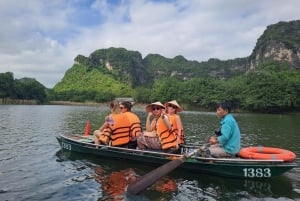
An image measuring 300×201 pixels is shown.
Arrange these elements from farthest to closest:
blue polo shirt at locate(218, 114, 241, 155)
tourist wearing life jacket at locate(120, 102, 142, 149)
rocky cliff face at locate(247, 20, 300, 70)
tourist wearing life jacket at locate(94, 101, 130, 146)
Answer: rocky cliff face at locate(247, 20, 300, 70)
tourist wearing life jacket at locate(120, 102, 142, 149)
tourist wearing life jacket at locate(94, 101, 130, 146)
blue polo shirt at locate(218, 114, 241, 155)

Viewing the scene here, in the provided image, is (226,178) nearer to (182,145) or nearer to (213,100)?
(182,145)

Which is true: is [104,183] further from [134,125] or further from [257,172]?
[257,172]

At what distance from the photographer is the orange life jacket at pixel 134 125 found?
46.4 ft

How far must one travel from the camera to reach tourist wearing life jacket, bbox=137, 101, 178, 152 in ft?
41.9

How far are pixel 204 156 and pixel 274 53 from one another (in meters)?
170

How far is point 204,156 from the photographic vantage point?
42.0ft

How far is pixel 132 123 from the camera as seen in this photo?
14.3m

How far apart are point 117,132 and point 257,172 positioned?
5955mm

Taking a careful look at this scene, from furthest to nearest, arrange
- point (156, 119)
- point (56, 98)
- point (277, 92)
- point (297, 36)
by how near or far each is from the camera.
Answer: point (297, 36)
point (56, 98)
point (277, 92)
point (156, 119)

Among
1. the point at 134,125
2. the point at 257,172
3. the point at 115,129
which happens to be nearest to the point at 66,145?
the point at 115,129

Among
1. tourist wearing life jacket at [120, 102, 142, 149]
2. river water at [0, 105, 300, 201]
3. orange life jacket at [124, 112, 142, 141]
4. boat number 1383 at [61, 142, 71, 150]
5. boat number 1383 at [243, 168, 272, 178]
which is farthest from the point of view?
boat number 1383 at [61, 142, 71, 150]

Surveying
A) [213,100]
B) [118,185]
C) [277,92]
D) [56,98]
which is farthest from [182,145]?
[56,98]

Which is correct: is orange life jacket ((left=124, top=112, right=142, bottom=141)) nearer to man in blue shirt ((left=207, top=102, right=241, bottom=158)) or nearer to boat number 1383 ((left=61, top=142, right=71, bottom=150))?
man in blue shirt ((left=207, top=102, right=241, bottom=158))

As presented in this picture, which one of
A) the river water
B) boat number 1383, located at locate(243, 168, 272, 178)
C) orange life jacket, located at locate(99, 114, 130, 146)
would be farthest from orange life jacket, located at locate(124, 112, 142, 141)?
boat number 1383, located at locate(243, 168, 272, 178)
